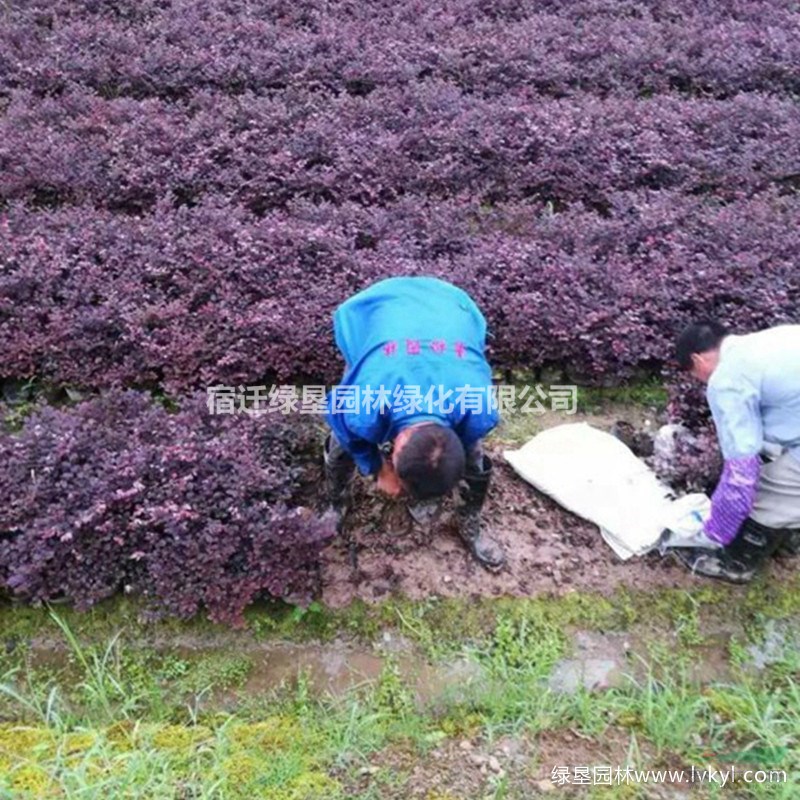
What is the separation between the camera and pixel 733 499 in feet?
10.8

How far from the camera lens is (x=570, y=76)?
642 centimetres

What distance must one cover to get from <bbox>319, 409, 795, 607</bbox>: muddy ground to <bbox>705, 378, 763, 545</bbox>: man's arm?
0.52m

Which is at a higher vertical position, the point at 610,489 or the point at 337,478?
the point at 337,478

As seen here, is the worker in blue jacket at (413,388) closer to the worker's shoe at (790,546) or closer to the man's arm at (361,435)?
the man's arm at (361,435)

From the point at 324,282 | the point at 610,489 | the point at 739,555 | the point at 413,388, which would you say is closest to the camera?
the point at 413,388

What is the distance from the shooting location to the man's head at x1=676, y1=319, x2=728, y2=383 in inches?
132

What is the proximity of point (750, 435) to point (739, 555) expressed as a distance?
0.67 meters

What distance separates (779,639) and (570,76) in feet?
15.2

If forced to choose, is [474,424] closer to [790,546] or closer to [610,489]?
[610,489]

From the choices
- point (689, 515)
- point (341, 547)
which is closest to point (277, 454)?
point (341, 547)

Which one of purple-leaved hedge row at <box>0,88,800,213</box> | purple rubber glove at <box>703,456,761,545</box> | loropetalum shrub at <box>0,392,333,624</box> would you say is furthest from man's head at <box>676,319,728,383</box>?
purple-leaved hedge row at <box>0,88,800,213</box>

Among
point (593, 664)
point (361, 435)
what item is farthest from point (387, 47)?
point (593, 664)

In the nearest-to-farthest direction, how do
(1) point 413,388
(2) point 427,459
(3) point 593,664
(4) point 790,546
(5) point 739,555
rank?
(2) point 427,459
(1) point 413,388
(3) point 593,664
(5) point 739,555
(4) point 790,546

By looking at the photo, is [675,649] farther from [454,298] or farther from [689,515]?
[454,298]
